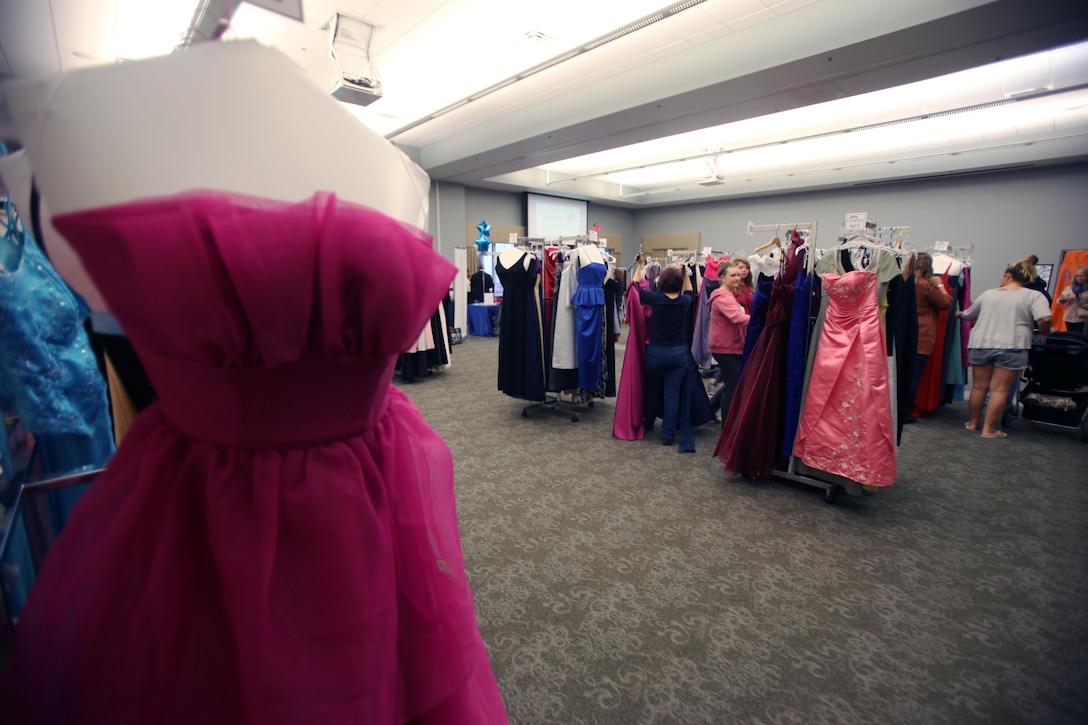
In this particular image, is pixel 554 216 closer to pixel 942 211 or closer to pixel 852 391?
pixel 942 211

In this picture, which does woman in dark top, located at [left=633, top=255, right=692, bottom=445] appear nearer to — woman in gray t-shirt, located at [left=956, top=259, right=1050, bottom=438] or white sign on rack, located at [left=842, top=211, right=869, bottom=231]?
white sign on rack, located at [left=842, top=211, right=869, bottom=231]

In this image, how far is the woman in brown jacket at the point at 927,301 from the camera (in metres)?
3.94

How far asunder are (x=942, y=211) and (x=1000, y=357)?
6647 millimetres

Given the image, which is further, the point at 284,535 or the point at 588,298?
the point at 588,298

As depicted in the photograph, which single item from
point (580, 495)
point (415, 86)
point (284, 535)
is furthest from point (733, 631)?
point (415, 86)

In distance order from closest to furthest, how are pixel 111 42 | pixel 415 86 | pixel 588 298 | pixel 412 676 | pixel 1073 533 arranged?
pixel 412 676, pixel 1073 533, pixel 588 298, pixel 111 42, pixel 415 86

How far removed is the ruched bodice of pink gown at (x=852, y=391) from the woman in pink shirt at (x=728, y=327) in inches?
32.8

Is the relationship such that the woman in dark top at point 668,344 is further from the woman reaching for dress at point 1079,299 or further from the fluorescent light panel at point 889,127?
the fluorescent light panel at point 889,127

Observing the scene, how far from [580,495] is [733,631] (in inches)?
45.9

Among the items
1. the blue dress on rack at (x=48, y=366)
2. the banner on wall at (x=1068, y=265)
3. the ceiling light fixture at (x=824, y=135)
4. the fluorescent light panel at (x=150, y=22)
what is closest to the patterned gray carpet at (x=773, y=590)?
the blue dress on rack at (x=48, y=366)

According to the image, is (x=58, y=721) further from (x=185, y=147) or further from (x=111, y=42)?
(x=111, y=42)

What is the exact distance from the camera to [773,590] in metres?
1.96

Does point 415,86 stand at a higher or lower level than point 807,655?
higher

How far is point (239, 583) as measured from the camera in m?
0.47
